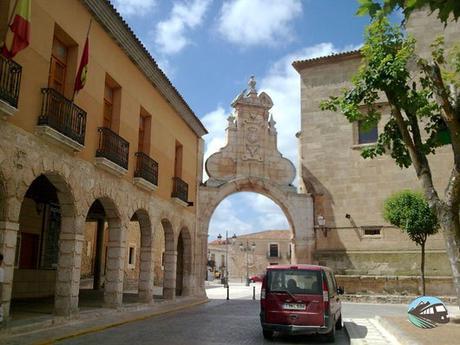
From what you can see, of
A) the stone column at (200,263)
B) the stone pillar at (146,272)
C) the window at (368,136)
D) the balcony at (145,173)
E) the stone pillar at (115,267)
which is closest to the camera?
the stone pillar at (115,267)

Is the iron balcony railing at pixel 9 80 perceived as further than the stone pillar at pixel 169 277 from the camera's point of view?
No

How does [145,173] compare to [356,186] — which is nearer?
[145,173]

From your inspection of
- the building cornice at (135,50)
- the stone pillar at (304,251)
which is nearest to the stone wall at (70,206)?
the building cornice at (135,50)

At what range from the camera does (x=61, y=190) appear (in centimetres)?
1079

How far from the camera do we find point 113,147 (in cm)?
1285

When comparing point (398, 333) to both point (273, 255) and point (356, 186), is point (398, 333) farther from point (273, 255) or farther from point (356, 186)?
point (273, 255)

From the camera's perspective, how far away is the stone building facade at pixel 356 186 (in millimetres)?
21812

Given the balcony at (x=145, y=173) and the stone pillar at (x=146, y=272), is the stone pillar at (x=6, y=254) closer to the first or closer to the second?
the balcony at (x=145, y=173)

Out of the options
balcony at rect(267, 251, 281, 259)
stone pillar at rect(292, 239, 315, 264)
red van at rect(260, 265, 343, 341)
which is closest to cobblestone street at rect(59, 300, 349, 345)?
red van at rect(260, 265, 343, 341)

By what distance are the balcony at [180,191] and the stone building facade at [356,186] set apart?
7228mm

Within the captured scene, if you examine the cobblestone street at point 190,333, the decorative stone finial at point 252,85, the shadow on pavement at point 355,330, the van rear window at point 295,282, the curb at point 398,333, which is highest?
the decorative stone finial at point 252,85

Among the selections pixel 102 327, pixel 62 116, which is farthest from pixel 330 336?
pixel 62 116

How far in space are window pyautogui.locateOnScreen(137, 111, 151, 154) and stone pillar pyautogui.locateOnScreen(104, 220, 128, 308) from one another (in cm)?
339

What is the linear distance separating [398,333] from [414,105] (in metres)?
4.47
